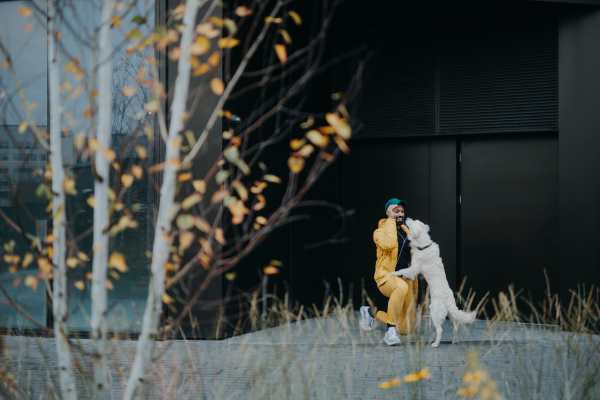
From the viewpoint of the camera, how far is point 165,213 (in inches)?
100.0

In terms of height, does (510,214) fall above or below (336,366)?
above

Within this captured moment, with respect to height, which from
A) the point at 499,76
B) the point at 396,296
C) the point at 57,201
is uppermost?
the point at 499,76

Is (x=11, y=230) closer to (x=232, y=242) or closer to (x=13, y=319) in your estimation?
(x=13, y=319)

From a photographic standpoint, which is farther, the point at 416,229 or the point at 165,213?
the point at 416,229

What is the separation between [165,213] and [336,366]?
11.8ft

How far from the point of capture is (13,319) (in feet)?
24.5

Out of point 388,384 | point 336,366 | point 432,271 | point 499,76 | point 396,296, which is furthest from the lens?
point 499,76

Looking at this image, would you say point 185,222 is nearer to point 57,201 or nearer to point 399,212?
point 57,201

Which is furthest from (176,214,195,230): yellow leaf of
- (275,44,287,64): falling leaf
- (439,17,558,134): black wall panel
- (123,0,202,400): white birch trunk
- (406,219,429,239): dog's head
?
(439,17,558,134): black wall panel

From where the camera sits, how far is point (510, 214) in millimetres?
8680

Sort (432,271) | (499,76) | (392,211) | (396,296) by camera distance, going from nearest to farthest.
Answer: (432,271) → (396,296) → (392,211) → (499,76)

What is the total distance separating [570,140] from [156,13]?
6.04 meters

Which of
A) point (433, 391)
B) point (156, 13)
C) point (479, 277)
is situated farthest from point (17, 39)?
point (479, 277)

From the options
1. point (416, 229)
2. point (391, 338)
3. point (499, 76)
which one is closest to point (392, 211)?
point (416, 229)
